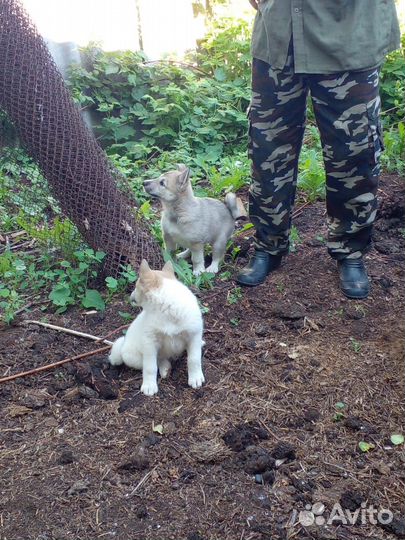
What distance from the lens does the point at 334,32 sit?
11.0 ft

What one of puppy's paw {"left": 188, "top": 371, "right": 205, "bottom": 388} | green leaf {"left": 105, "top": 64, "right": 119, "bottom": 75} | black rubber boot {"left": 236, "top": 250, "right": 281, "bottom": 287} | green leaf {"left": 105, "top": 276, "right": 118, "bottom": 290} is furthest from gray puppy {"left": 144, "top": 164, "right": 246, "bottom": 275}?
green leaf {"left": 105, "top": 64, "right": 119, "bottom": 75}

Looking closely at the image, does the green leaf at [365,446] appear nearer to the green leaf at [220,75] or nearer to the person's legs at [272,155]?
the person's legs at [272,155]

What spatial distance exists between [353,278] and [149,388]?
1604 millimetres

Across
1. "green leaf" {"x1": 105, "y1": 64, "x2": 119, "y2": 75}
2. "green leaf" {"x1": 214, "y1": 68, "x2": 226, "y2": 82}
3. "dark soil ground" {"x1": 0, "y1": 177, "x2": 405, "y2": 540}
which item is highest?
"green leaf" {"x1": 105, "y1": 64, "x2": 119, "y2": 75}

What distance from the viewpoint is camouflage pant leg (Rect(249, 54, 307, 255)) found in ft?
11.9

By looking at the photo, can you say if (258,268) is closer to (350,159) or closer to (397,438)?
(350,159)

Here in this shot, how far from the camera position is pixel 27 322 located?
3904 millimetres

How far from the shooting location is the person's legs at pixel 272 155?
3.62 metres

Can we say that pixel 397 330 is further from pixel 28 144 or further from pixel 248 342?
pixel 28 144

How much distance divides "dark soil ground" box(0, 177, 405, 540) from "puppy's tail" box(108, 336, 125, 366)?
48 millimetres

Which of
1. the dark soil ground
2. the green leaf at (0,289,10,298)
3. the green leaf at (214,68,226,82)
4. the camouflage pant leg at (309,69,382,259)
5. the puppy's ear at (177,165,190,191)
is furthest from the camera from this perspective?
the green leaf at (214,68,226,82)

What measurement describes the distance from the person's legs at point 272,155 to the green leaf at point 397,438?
5.32 feet

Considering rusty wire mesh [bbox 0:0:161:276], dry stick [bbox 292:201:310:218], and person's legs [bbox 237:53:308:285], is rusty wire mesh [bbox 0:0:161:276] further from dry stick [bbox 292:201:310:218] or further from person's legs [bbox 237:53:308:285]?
dry stick [bbox 292:201:310:218]

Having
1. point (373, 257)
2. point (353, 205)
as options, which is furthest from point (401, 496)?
point (373, 257)
